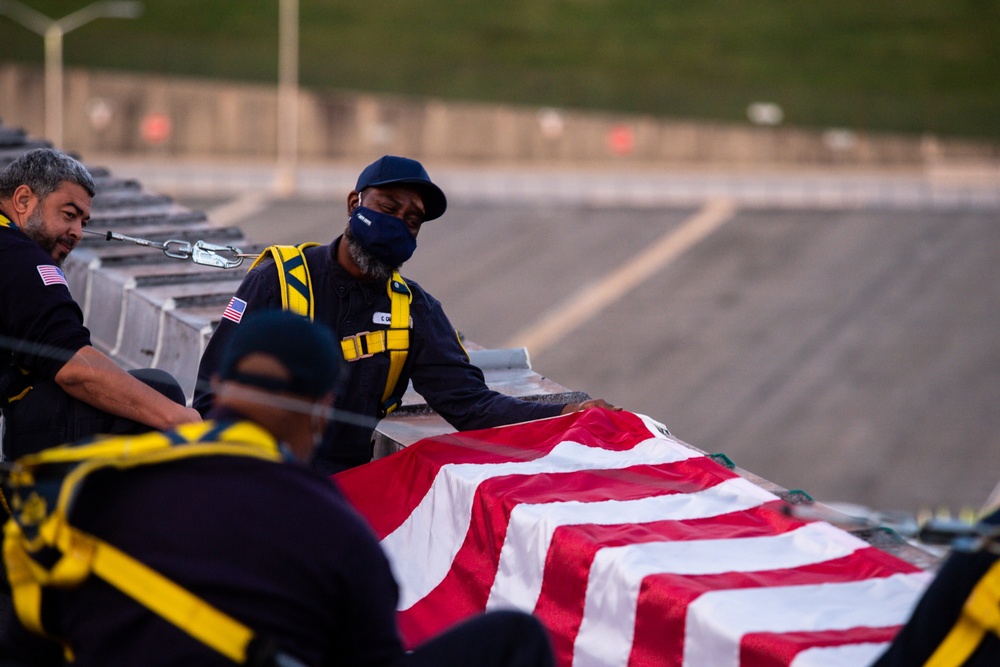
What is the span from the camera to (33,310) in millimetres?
4551

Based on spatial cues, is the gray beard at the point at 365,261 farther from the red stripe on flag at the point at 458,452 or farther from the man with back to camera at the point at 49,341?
the man with back to camera at the point at 49,341

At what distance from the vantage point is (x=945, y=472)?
28297 mm

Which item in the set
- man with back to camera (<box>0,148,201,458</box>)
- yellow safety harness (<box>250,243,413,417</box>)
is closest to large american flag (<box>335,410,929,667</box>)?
yellow safety harness (<box>250,243,413,417</box>)

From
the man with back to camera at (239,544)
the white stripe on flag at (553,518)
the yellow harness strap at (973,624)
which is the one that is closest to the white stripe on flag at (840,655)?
the yellow harness strap at (973,624)

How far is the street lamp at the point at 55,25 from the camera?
142ft

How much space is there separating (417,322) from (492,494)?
91 cm

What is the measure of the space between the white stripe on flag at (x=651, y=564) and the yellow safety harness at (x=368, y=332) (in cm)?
144

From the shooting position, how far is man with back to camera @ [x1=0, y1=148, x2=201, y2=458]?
14.9 feet

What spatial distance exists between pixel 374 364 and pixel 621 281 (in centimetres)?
3017

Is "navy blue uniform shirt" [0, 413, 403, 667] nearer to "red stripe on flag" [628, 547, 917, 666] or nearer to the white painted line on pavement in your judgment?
"red stripe on flag" [628, 547, 917, 666]

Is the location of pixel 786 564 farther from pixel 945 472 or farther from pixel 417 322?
pixel 945 472

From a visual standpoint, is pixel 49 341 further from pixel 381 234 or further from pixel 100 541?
pixel 100 541

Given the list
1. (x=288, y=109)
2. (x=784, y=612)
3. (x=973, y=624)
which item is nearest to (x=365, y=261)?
(x=784, y=612)

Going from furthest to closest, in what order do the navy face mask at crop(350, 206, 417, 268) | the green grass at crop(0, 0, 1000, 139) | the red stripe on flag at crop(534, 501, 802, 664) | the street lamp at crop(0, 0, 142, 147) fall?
the green grass at crop(0, 0, 1000, 139) < the street lamp at crop(0, 0, 142, 147) < the navy face mask at crop(350, 206, 417, 268) < the red stripe on flag at crop(534, 501, 802, 664)
